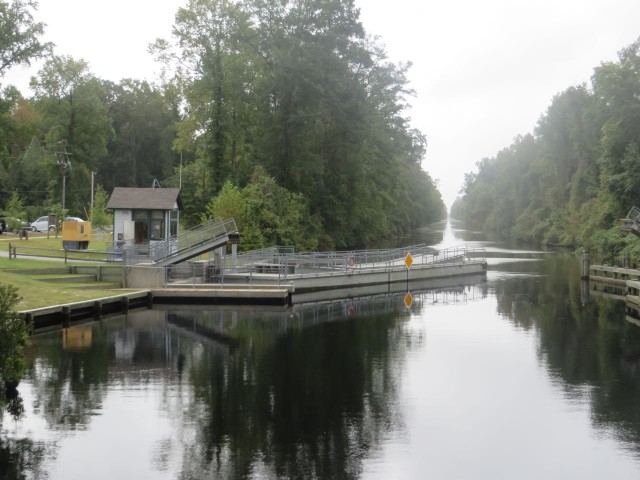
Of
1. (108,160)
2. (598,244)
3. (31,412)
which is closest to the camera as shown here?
(31,412)

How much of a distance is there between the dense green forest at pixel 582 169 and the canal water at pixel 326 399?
33.5 meters

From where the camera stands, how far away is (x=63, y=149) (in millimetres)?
73375

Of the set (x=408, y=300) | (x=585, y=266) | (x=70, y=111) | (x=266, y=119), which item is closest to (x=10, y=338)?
(x=408, y=300)

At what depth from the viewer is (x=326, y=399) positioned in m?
20.5

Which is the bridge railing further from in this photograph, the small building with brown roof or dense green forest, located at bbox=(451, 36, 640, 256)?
dense green forest, located at bbox=(451, 36, 640, 256)

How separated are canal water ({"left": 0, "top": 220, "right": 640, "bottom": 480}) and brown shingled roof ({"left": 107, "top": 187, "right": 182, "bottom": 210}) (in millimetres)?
10978

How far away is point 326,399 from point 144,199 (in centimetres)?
2898

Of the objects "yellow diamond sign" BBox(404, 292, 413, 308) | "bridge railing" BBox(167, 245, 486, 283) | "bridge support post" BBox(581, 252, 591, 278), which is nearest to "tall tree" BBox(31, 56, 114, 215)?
"bridge railing" BBox(167, 245, 486, 283)

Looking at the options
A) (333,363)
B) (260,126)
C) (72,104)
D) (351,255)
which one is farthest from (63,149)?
(333,363)

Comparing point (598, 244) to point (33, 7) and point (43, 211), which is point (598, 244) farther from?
point (43, 211)

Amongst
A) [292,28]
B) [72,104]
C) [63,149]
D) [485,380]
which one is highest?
[292,28]

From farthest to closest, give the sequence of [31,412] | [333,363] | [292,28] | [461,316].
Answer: [292,28], [461,316], [333,363], [31,412]

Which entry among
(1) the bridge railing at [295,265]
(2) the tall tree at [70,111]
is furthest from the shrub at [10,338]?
(2) the tall tree at [70,111]

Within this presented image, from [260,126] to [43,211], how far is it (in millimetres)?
33038
